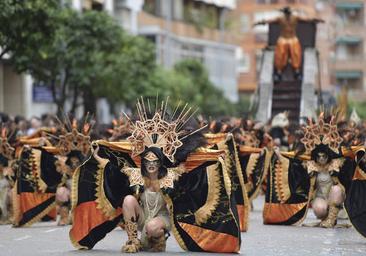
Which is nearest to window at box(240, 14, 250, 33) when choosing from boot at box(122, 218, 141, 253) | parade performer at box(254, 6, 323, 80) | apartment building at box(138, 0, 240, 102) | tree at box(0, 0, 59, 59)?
apartment building at box(138, 0, 240, 102)

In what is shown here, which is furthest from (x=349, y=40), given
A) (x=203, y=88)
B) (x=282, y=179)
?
(x=282, y=179)

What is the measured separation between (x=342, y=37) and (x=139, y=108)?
94.7 metres

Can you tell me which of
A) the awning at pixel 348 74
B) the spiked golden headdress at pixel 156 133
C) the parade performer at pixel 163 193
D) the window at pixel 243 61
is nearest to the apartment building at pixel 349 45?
the awning at pixel 348 74

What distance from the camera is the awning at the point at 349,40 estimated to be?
107875 mm

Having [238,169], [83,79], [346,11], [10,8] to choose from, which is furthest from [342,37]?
[238,169]

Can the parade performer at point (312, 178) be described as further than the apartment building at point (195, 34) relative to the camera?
No

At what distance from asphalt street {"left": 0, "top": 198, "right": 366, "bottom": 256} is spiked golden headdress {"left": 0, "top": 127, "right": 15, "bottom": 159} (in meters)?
1.13

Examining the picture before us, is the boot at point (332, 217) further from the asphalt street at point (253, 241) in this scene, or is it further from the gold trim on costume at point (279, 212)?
the gold trim on costume at point (279, 212)

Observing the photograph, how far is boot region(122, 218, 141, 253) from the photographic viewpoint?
14.3 m

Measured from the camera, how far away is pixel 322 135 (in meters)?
19.0

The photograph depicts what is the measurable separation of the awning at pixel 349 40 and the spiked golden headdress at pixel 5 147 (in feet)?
292

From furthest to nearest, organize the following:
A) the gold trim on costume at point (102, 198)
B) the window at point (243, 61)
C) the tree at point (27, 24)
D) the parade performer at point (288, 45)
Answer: the window at point (243, 61) → the parade performer at point (288, 45) → the tree at point (27, 24) → the gold trim on costume at point (102, 198)

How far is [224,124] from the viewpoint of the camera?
22266 millimetres

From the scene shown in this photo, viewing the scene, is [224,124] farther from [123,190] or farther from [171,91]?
[171,91]
